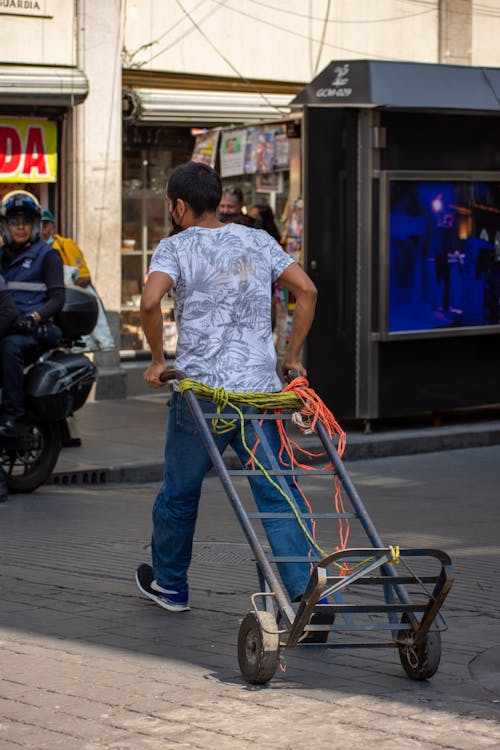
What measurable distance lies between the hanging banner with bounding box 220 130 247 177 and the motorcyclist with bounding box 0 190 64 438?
4.24m

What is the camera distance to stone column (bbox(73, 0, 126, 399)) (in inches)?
610

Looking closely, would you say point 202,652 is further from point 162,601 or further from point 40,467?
point 40,467

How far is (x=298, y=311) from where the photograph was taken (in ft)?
19.9

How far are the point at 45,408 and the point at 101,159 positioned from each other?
6.12m

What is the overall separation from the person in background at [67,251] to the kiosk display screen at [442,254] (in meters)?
2.66

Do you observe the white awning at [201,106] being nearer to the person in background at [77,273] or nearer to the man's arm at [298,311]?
the person in background at [77,273]

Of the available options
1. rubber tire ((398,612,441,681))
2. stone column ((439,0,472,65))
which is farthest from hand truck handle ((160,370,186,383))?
stone column ((439,0,472,65))

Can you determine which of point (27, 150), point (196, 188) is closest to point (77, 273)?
point (27, 150)

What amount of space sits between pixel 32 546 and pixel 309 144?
218 inches

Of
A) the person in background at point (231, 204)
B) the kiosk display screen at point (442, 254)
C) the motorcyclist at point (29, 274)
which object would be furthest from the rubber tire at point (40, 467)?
the kiosk display screen at point (442, 254)

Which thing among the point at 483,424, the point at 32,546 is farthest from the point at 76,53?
the point at 32,546

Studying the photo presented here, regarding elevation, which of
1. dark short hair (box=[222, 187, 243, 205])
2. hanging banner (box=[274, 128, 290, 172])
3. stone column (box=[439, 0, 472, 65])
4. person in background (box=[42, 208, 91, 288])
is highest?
stone column (box=[439, 0, 472, 65])

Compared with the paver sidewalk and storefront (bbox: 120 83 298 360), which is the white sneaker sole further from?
storefront (bbox: 120 83 298 360)

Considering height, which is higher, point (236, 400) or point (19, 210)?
point (19, 210)
